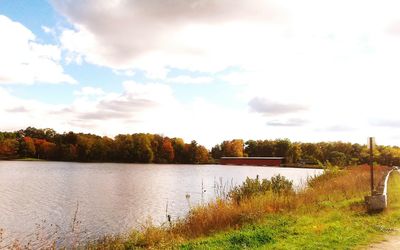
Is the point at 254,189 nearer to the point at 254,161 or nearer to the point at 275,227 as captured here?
the point at 275,227

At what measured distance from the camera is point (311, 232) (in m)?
13.4

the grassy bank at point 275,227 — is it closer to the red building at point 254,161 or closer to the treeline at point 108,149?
the treeline at point 108,149

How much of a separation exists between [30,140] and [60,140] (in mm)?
11288

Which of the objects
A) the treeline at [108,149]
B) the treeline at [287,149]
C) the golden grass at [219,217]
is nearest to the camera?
the golden grass at [219,217]

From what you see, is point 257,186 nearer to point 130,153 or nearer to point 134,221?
point 134,221

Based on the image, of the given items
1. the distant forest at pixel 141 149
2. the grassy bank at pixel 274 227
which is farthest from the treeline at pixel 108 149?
the grassy bank at pixel 274 227

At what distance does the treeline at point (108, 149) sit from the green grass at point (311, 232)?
131165mm

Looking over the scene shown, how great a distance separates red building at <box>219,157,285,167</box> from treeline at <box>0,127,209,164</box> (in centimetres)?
835

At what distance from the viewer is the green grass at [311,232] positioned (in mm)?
12086

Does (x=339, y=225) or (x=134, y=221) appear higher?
(x=339, y=225)

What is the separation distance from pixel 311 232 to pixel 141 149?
134605mm

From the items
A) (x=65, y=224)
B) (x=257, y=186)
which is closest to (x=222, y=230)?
(x=257, y=186)

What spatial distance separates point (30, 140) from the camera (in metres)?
158

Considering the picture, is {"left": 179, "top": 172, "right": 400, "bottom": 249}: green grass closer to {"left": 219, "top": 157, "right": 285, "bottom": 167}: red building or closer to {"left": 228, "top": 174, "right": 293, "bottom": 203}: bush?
{"left": 228, "top": 174, "right": 293, "bottom": 203}: bush
